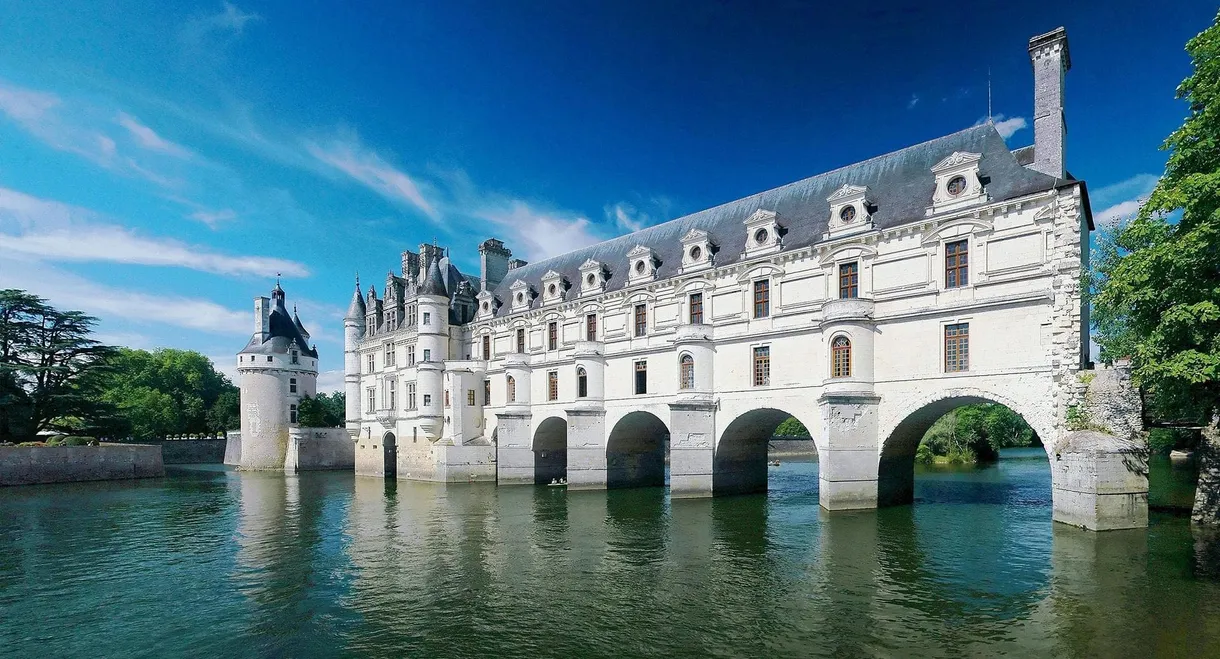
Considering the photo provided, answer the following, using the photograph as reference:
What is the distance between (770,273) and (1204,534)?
16.4 m

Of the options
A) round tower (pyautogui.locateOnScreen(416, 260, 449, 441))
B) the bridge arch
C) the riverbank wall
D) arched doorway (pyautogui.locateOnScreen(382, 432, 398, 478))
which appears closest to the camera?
the bridge arch

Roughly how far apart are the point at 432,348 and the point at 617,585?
32.1 metres

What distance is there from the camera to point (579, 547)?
19.7 meters

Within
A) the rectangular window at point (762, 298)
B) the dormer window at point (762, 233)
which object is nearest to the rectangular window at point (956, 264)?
the dormer window at point (762, 233)

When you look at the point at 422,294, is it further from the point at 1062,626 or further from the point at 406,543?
the point at 1062,626

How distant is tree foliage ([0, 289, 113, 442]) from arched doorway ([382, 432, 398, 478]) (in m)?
25.0

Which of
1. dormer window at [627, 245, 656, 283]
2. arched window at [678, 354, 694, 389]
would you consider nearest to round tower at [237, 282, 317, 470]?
dormer window at [627, 245, 656, 283]

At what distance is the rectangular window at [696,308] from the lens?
30.8 metres

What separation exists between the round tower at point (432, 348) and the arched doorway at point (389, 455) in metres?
7.11

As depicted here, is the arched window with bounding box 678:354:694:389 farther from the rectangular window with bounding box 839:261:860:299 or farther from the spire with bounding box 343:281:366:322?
the spire with bounding box 343:281:366:322

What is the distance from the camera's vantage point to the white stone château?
69.2ft

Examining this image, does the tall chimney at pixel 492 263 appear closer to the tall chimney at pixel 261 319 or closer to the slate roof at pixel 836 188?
the slate roof at pixel 836 188

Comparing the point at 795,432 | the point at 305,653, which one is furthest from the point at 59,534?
the point at 795,432

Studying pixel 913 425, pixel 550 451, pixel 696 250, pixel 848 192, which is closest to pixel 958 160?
pixel 848 192
